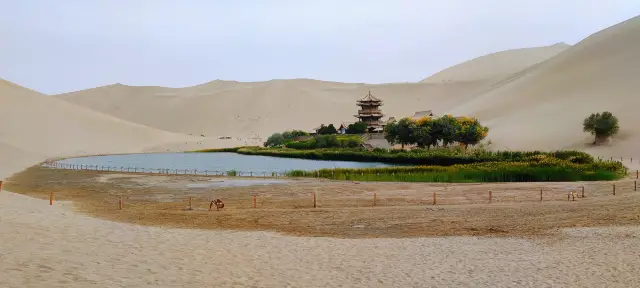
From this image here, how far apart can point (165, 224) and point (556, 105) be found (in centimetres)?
7607

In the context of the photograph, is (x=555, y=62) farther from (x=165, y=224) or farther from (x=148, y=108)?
(x=148, y=108)

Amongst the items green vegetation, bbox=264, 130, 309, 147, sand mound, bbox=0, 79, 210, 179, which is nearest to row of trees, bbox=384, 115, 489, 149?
green vegetation, bbox=264, 130, 309, 147

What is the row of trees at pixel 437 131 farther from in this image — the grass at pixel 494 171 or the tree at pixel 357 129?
the tree at pixel 357 129

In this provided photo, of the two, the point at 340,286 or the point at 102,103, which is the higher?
the point at 102,103

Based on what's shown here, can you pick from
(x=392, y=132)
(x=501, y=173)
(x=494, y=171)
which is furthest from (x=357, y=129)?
(x=501, y=173)

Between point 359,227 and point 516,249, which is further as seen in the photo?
point 359,227

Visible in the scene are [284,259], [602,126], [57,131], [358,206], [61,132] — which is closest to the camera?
[284,259]

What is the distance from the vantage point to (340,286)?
39.8ft

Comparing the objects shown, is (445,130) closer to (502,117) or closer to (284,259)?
(502,117)

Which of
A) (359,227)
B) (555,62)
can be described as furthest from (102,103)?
(359,227)

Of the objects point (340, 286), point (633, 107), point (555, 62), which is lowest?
point (340, 286)

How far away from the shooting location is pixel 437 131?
65062 millimetres

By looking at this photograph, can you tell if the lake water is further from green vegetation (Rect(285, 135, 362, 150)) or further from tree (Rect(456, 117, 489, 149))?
tree (Rect(456, 117, 489, 149))

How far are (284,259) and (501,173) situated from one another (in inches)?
981
